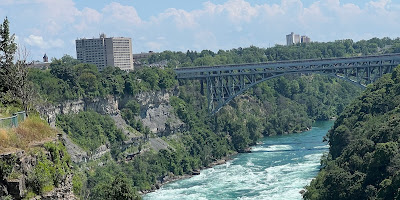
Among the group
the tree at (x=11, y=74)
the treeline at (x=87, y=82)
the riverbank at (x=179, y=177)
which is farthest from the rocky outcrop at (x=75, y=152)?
the tree at (x=11, y=74)

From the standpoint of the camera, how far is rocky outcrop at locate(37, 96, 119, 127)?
4381 cm

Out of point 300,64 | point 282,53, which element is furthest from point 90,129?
point 282,53

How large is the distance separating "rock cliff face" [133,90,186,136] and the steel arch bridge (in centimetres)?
528

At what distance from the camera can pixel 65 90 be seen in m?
47.6

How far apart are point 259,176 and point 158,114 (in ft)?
46.8

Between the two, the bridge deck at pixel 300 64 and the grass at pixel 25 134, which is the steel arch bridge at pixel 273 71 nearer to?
the bridge deck at pixel 300 64

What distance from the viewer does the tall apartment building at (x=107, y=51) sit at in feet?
271

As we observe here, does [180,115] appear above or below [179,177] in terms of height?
above

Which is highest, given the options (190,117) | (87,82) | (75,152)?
(87,82)

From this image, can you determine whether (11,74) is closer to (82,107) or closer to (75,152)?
(75,152)

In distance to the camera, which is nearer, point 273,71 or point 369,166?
point 369,166

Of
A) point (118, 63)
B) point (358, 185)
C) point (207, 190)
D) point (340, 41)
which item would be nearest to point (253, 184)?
point (207, 190)

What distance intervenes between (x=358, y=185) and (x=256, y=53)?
6379cm

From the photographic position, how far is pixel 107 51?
8338 cm
